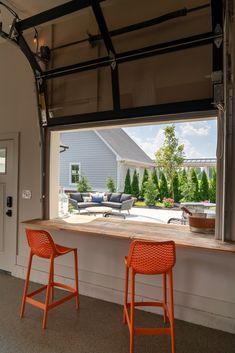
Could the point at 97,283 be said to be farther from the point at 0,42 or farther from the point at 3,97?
the point at 0,42

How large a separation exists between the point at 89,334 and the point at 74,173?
9.92 meters

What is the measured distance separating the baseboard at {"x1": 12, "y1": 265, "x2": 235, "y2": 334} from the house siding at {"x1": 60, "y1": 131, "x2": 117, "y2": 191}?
8.07 meters

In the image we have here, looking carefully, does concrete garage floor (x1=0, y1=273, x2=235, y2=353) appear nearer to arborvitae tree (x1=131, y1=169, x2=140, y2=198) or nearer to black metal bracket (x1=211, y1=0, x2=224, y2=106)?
black metal bracket (x1=211, y1=0, x2=224, y2=106)

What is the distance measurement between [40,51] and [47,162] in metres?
1.53

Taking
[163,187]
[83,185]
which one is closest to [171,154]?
[163,187]

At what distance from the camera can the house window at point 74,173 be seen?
11.7m

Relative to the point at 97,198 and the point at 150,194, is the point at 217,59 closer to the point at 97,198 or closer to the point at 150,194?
the point at 97,198

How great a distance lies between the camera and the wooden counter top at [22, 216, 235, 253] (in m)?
2.18

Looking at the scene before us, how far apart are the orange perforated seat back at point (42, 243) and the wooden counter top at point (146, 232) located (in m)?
0.32

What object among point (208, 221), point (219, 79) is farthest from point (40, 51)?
point (208, 221)

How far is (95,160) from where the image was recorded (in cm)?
1133

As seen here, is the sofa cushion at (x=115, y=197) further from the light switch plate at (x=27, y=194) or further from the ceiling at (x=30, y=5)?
the ceiling at (x=30, y=5)

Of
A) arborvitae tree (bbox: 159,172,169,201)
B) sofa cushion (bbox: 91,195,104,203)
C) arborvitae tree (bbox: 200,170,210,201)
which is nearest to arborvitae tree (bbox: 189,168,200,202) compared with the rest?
arborvitae tree (bbox: 200,170,210,201)

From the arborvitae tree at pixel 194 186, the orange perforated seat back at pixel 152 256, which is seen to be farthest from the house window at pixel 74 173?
the orange perforated seat back at pixel 152 256
